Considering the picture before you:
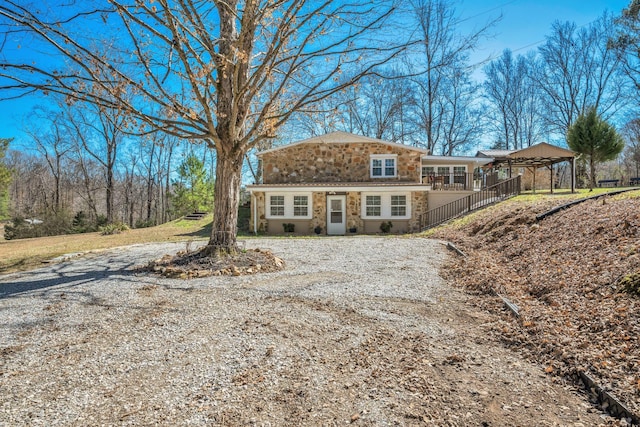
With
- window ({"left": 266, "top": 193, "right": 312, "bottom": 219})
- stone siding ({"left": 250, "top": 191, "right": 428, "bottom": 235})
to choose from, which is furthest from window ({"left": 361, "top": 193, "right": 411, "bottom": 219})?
window ({"left": 266, "top": 193, "right": 312, "bottom": 219})

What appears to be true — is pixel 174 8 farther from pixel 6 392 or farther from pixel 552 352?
pixel 552 352

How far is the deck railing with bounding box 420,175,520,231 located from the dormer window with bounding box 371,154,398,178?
9.59 feet

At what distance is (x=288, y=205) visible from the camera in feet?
55.9

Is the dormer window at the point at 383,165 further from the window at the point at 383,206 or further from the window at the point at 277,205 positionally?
the window at the point at 277,205

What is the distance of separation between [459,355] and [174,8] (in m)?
8.14

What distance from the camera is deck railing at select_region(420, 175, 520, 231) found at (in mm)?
16141

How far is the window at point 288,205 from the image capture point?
55.8 feet

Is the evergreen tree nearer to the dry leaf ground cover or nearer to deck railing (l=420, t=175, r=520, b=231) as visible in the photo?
deck railing (l=420, t=175, r=520, b=231)

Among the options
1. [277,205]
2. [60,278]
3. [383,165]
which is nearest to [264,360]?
[60,278]

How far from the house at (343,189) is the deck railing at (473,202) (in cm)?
54

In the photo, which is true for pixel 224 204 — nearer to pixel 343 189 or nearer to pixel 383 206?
pixel 343 189

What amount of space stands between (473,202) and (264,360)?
1556 cm

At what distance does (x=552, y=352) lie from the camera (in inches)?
123

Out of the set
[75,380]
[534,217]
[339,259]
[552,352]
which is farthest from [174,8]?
[534,217]
